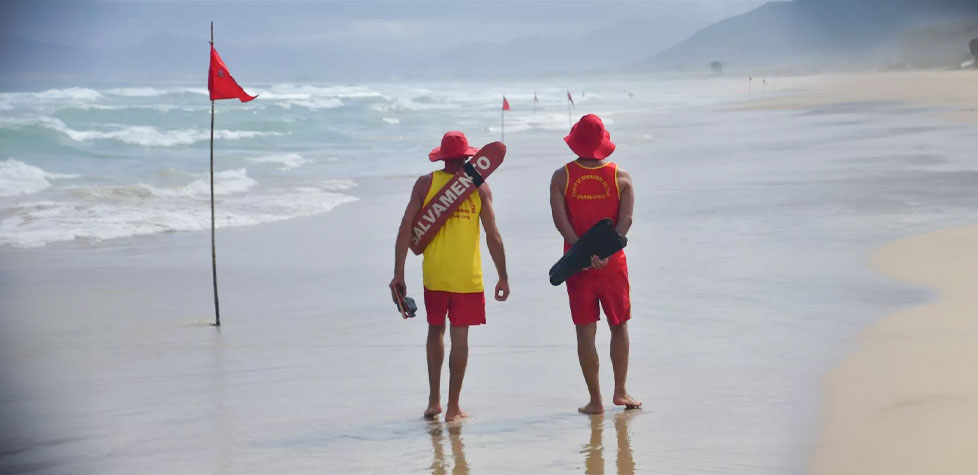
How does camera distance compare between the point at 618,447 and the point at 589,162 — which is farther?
the point at 589,162

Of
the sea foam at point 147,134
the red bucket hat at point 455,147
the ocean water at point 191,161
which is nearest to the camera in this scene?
the red bucket hat at point 455,147

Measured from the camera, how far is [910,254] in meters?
9.84

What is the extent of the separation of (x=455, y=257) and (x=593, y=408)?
37.7 inches

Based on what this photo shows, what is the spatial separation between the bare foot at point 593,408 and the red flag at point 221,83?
3.24 meters

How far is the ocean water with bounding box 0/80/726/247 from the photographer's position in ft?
48.8

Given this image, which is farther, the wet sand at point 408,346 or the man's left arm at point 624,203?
the man's left arm at point 624,203

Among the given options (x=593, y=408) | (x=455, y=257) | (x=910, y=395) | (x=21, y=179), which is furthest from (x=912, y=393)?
(x=21, y=179)

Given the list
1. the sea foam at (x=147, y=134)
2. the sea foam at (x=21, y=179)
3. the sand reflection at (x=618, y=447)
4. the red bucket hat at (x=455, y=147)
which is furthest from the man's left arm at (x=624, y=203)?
the sea foam at (x=147, y=134)

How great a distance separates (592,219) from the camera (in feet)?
18.4

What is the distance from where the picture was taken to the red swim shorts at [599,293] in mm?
5570

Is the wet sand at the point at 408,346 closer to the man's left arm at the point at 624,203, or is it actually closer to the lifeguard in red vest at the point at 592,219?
the lifeguard in red vest at the point at 592,219

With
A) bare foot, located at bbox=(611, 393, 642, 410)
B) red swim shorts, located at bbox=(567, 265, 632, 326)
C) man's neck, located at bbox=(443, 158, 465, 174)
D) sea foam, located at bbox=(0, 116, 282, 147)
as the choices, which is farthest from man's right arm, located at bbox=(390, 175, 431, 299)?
sea foam, located at bbox=(0, 116, 282, 147)

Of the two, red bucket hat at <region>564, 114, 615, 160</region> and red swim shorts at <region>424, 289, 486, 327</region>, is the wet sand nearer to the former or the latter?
red swim shorts at <region>424, 289, 486, 327</region>

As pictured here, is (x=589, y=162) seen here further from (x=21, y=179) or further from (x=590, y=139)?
(x=21, y=179)
